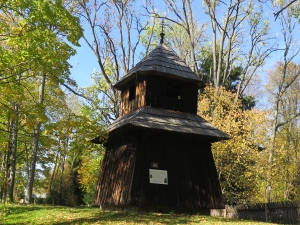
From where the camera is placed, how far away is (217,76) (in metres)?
24.9

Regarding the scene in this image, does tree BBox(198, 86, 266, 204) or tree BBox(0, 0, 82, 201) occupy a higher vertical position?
tree BBox(0, 0, 82, 201)

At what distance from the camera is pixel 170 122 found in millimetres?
14258

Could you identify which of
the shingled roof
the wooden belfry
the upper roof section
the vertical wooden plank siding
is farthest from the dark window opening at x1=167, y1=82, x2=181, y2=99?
the vertical wooden plank siding

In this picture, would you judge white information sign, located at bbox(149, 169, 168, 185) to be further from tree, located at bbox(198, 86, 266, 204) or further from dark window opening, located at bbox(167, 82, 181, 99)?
tree, located at bbox(198, 86, 266, 204)

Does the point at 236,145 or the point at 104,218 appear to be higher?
the point at 236,145

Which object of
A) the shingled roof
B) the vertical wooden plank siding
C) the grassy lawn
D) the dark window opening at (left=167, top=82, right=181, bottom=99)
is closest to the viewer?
the grassy lawn

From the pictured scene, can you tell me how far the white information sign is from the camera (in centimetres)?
1355

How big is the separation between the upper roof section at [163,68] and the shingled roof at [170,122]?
1.70m

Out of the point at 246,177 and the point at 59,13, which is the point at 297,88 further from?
the point at 59,13

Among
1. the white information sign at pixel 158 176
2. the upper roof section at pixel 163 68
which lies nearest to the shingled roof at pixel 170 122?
the upper roof section at pixel 163 68

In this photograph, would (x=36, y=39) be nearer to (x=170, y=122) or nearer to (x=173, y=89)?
(x=170, y=122)

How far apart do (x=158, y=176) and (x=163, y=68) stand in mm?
5033

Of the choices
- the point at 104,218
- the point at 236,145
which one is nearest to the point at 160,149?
the point at 104,218

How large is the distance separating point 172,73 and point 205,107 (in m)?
7.73
